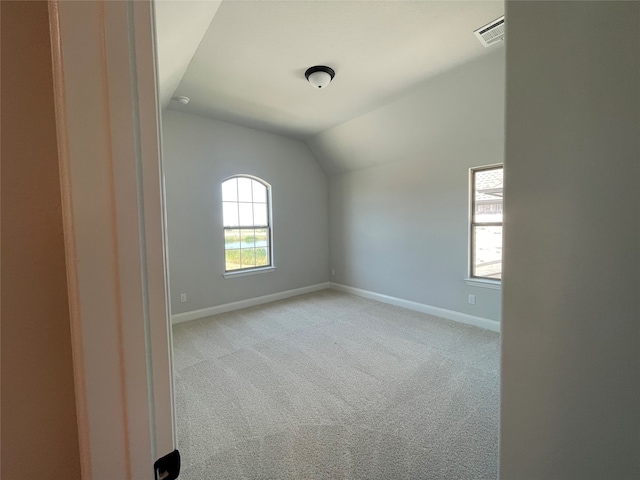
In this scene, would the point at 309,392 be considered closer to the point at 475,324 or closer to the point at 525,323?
the point at 525,323

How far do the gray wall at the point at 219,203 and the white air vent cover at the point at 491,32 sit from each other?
3.18m

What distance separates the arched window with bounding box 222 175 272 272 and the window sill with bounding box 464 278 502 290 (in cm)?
311

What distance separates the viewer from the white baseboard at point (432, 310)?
3.30 metres

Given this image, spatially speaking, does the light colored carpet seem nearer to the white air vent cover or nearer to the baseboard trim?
the baseboard trim

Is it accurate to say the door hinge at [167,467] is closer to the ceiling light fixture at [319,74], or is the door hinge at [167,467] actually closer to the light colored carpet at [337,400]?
the light colored carpet at [337,400]

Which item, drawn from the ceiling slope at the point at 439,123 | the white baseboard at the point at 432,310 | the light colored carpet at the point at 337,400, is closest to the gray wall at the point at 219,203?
the light colored carpet at the point at 337,400

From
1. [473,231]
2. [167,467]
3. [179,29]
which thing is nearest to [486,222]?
[473,231]

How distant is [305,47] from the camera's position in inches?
88.4

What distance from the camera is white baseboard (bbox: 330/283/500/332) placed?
3299mm

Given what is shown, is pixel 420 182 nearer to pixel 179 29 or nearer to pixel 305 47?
pixel 305 47

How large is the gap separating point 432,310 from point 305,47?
3.60m

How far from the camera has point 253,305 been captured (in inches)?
171

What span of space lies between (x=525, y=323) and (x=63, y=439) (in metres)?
1.21

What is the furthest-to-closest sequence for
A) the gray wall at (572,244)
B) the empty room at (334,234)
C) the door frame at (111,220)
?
1. the empty room at (334,234)
2. the gray wall at (572,244)
3. the door frame at (111,220)
